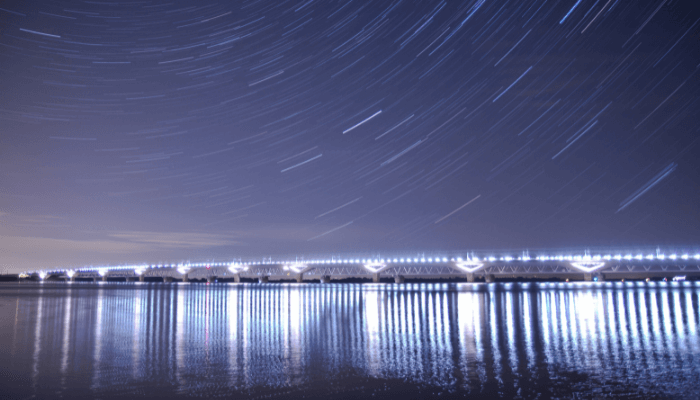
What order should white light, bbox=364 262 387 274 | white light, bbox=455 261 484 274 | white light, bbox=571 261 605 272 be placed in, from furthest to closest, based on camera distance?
white light, bbox=364 262 387 274
white light, bbox=455 261 484 274
white light, bbox=571 261 605 272

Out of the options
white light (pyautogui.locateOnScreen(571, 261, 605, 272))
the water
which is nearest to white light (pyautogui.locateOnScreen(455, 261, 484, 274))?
white light (pyautogui.locateOnScreen(571, 261, 605, 272))

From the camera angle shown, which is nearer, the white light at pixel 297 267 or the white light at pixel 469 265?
the white light at pixel 469 265

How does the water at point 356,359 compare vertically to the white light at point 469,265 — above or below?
below

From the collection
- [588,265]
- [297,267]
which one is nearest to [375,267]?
[297,267]

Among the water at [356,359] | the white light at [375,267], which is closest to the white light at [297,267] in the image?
the white light at [375,267]

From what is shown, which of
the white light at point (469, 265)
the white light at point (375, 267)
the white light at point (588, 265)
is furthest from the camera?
the white light at point (375, 267)

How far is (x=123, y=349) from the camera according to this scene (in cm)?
1600

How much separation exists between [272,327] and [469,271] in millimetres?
117013

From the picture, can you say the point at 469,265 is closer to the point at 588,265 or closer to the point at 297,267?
the point at 588,265

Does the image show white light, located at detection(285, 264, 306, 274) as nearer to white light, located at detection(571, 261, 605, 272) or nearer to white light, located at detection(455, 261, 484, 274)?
white light, located at detection(455, 261, 484, 274)

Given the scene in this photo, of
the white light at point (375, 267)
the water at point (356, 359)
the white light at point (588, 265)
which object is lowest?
the water at point (356, 359)

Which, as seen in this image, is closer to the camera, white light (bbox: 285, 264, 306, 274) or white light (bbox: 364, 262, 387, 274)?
white light (bbox: 364, 262, 387, 274)

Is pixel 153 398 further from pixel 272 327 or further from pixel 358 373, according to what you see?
pixel 272 327

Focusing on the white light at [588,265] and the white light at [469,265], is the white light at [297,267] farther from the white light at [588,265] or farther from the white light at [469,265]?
the white light at [588,265]
